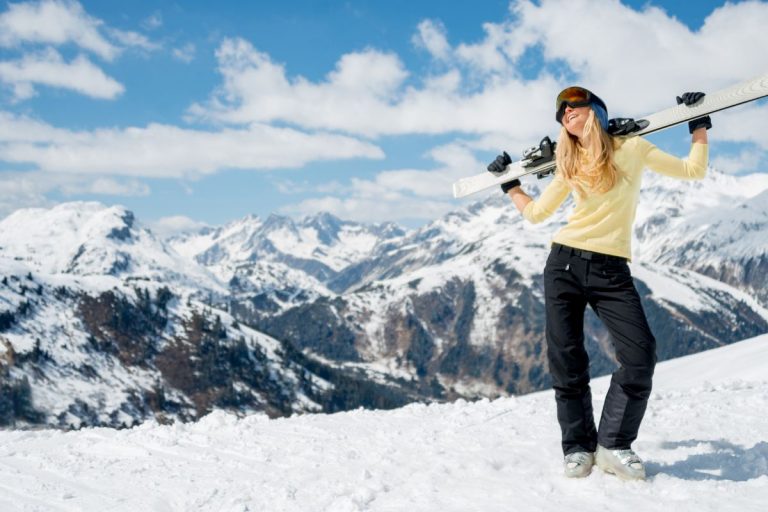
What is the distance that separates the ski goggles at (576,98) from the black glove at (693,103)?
30.3 inches

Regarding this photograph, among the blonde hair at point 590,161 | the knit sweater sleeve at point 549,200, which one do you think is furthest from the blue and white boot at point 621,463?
the blonde hair at point 590,161

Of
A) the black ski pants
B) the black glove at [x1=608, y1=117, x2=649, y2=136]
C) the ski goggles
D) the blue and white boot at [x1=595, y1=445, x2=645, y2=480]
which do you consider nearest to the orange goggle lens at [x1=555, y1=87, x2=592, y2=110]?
the ski goggles

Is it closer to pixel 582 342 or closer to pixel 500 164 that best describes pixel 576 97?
pixel 500 164

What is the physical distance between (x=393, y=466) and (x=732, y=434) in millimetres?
4520

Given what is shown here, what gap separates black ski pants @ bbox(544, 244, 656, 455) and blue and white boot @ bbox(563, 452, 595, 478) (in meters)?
0.08

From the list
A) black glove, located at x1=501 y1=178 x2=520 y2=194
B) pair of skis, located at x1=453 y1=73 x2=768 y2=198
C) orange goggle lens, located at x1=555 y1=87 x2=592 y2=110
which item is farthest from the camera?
black glove, located at x1=501 y1=178 x2=520 y2=194

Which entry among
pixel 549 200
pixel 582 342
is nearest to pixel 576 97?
pixel 549 200

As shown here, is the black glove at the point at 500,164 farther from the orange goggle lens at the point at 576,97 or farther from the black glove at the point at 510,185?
the orange goggle lens at the point at 576,97

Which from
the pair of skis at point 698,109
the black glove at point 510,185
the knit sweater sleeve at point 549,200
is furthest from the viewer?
the black glove at point 510,185

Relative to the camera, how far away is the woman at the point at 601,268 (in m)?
6.04

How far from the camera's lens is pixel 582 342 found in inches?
255

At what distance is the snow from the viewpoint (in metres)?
5.96

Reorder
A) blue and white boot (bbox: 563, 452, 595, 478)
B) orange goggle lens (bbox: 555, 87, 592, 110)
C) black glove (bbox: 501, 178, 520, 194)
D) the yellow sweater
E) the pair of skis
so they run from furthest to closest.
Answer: black glove (bbox: 501, 178, 520, 194)
blue and white boot (bbox: 563, 452, 595, 478)
orange goggle lens (bbox: 555, 87, 592, 110)
the yellow sweater
the pair of skis

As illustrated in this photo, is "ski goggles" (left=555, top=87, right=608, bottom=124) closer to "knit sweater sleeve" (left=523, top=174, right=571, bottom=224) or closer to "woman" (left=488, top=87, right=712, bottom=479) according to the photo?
"woman" (left=488, top=87, right=712, bottom=479)
